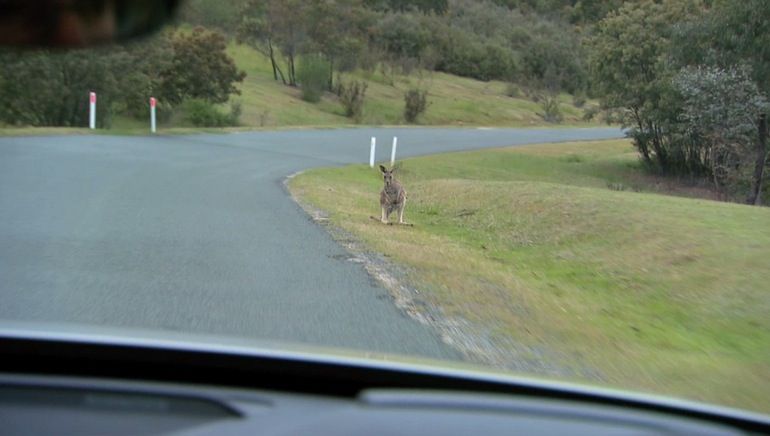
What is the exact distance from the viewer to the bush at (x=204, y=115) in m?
41.9

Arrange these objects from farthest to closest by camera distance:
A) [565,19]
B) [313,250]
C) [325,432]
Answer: [565,19] < [313,250] < [325,432]

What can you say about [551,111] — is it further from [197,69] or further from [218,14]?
[197,69]

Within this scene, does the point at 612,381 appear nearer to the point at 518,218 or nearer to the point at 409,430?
the point at 409,430

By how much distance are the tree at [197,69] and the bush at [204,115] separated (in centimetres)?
54

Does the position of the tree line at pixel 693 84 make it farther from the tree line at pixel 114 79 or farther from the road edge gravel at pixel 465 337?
the road edge gravel at pixel 465 337

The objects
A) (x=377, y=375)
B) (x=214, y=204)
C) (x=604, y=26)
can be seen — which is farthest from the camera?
(x=604, y=26)

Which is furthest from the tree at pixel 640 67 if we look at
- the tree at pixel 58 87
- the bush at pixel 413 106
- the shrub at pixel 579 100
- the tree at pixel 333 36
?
the shrub at pixel 579 100

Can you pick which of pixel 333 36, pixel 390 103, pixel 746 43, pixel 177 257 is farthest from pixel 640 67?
pixel 333 36

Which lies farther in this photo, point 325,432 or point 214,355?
point 214,355

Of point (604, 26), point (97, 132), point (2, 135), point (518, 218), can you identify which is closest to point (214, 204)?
point (518, 218)

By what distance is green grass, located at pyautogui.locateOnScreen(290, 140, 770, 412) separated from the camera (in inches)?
328

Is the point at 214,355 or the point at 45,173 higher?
the point at 214,355

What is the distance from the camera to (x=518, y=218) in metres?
17.8

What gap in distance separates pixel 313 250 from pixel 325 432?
31.7 feet
